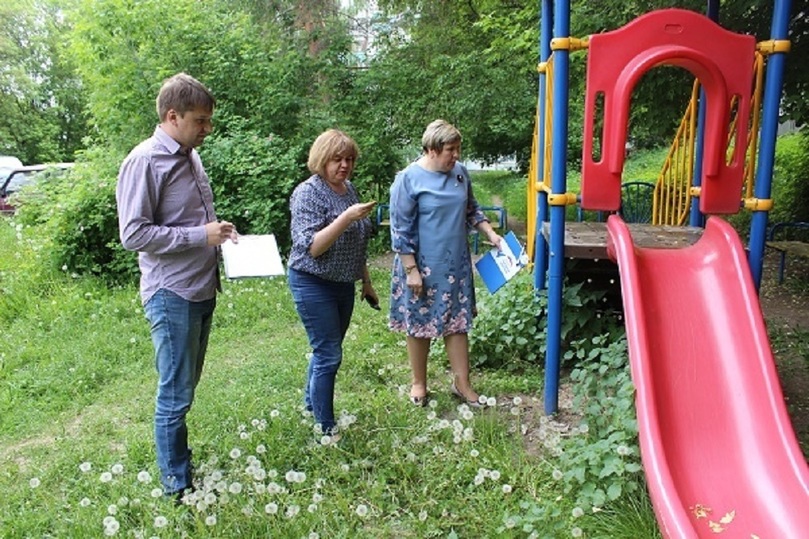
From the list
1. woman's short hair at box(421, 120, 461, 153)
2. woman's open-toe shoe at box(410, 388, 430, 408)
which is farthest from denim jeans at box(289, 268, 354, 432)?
woman's short hair at box(421, 120, 461, 153)

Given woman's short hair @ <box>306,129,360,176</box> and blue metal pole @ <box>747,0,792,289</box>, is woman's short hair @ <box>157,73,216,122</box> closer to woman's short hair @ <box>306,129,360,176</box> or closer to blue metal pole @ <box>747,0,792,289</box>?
woman's short hair @ <box>306,129,360,176</box>

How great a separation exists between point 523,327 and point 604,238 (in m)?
0.89

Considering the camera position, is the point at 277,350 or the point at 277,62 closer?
the point at 277,350

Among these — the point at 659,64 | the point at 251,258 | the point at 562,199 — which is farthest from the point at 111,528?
the point at 659,64

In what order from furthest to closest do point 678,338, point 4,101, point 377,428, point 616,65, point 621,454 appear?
1. point 4,101
2. point 377,428
3. point 616,65
4. point 678,338
5. point 621,454

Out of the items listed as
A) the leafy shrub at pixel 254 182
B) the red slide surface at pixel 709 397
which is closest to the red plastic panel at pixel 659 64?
the red slide surface at pixel 709 397

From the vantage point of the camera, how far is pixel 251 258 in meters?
2.92

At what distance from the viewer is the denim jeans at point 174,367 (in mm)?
2570

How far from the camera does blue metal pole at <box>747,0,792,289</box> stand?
124 inches

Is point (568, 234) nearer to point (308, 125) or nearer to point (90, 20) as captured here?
point (308, 125)

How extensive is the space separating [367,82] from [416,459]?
820 centimetres

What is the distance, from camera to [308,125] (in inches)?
380

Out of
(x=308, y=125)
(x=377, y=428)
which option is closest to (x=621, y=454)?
(x=377, y=428)

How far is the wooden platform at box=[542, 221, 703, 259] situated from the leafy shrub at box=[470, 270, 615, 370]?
0.38m
